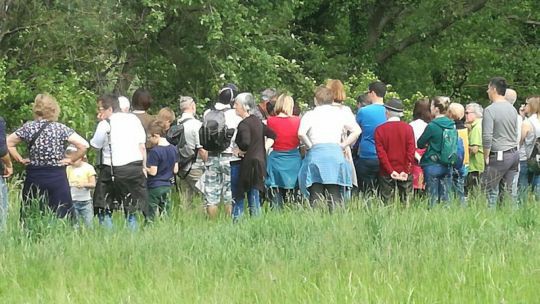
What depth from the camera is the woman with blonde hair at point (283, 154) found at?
10797mm

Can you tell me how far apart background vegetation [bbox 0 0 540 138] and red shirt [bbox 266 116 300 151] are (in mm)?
5148

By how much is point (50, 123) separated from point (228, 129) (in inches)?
91.3

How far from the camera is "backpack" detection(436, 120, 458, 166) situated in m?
10.7

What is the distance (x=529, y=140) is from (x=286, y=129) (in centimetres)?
327

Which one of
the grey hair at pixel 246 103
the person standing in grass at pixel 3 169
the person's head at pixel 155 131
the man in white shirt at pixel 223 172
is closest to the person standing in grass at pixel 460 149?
the grey hair at pixel 246 103

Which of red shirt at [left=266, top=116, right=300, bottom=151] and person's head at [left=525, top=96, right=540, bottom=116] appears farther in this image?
person's head at [left=525, top=96, right=540, bottom=116]

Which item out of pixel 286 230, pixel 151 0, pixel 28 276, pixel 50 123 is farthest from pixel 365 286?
pixel 151 0

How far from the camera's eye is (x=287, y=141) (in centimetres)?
1085

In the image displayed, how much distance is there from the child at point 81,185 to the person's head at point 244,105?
1.87 meters

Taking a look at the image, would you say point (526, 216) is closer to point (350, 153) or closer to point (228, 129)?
point (350, 153)

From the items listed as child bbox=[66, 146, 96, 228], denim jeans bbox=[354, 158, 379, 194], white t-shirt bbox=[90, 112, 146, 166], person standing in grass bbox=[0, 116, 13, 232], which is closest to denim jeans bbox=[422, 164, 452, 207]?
denim jeans bbox=[354, 158, 379, 194]

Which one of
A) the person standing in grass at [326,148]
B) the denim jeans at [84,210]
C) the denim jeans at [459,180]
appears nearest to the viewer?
the denim jeans at [84,210]

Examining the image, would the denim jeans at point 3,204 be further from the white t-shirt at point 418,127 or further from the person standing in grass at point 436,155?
the white t-shirt at point 418,127

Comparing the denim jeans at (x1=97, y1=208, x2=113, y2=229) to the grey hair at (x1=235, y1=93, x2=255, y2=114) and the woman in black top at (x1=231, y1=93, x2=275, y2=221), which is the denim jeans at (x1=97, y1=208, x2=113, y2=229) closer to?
the woman in black top at (x1=231, y1=93, x2=275, y2=221)
